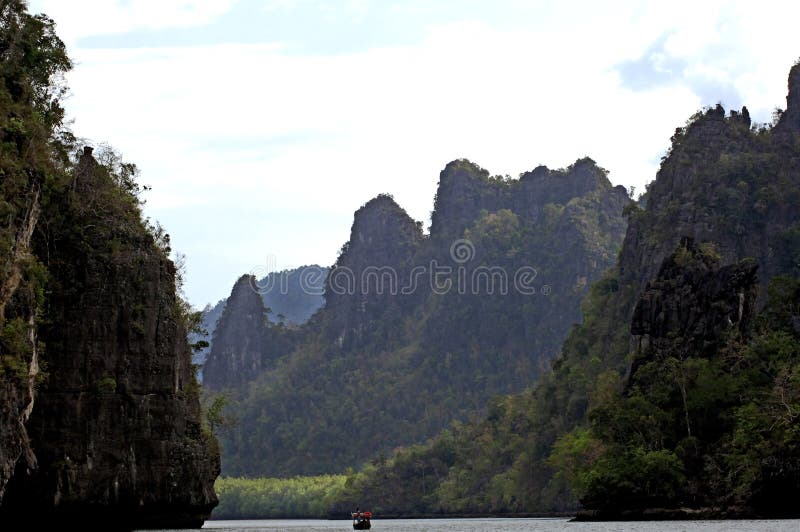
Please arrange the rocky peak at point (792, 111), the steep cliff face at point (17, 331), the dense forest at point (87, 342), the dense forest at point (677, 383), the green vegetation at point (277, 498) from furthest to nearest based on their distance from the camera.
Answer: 1. the green vegetation at point (277, 498)
2. the rocky peak at point (792, 111)
3. the dense forest at point (677, 383)
4. the dense forest at point (87, 342)
5. the steep cliff face at point (17, 331)

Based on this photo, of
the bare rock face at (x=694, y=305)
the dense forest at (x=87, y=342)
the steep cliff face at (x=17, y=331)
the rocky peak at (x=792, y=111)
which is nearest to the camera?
the steep cliff face at (x=17, y=331)

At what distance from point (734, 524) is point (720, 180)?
59.0 metres

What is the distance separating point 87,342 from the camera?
209 feet

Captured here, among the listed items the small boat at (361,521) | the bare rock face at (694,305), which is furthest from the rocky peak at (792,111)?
the small boat at (361,521)

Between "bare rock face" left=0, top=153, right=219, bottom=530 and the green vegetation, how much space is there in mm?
96589

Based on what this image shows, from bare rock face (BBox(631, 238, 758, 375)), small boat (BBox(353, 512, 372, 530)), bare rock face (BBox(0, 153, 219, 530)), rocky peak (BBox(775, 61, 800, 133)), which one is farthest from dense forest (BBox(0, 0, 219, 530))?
rocky peak (BBox(775, 61, 800, 133))

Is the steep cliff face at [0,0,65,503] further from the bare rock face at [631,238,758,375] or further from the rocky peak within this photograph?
the rocky peak

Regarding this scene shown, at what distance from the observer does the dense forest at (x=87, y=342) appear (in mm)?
60000

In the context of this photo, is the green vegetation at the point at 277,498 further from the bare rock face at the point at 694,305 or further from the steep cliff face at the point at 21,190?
the steep cliff face at the point at 21,190

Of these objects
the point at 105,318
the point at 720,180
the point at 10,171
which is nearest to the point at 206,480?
the point at 105,318

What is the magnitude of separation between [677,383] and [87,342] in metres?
35.1

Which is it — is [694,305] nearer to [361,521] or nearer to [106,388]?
[361,521]

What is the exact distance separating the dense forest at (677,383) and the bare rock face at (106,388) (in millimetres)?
26126

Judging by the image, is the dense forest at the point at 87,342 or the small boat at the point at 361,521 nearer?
the dense forest at the point at 87,342
